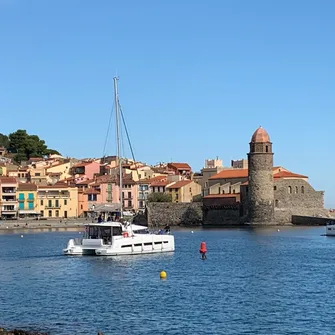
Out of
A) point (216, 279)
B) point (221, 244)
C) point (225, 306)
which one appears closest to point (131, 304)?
point (225, 306)

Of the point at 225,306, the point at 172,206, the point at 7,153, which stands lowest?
the point at 225,306

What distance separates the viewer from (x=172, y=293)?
87.9ft

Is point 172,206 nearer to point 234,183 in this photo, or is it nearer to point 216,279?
point 234,183

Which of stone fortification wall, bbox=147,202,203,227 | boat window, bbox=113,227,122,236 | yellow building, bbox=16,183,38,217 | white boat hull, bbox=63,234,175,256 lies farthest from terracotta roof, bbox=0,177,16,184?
boat window, bbox=113,227,122,236

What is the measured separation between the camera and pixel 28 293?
27141 millimetres

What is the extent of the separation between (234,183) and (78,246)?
51675mm

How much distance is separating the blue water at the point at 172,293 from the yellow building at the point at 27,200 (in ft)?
141

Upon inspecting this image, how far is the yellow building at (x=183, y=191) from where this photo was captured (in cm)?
9444

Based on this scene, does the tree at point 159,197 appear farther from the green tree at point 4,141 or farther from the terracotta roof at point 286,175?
the green tree at point 4,141

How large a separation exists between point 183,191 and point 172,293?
6788cm

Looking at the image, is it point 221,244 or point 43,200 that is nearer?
point 221,244

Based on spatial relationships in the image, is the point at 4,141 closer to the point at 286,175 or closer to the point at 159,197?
the point at 159,197

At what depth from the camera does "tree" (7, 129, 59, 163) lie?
398 feet

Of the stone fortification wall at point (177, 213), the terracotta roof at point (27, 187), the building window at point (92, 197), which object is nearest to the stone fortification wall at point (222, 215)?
the stone fortification wall at point (177, 213)
